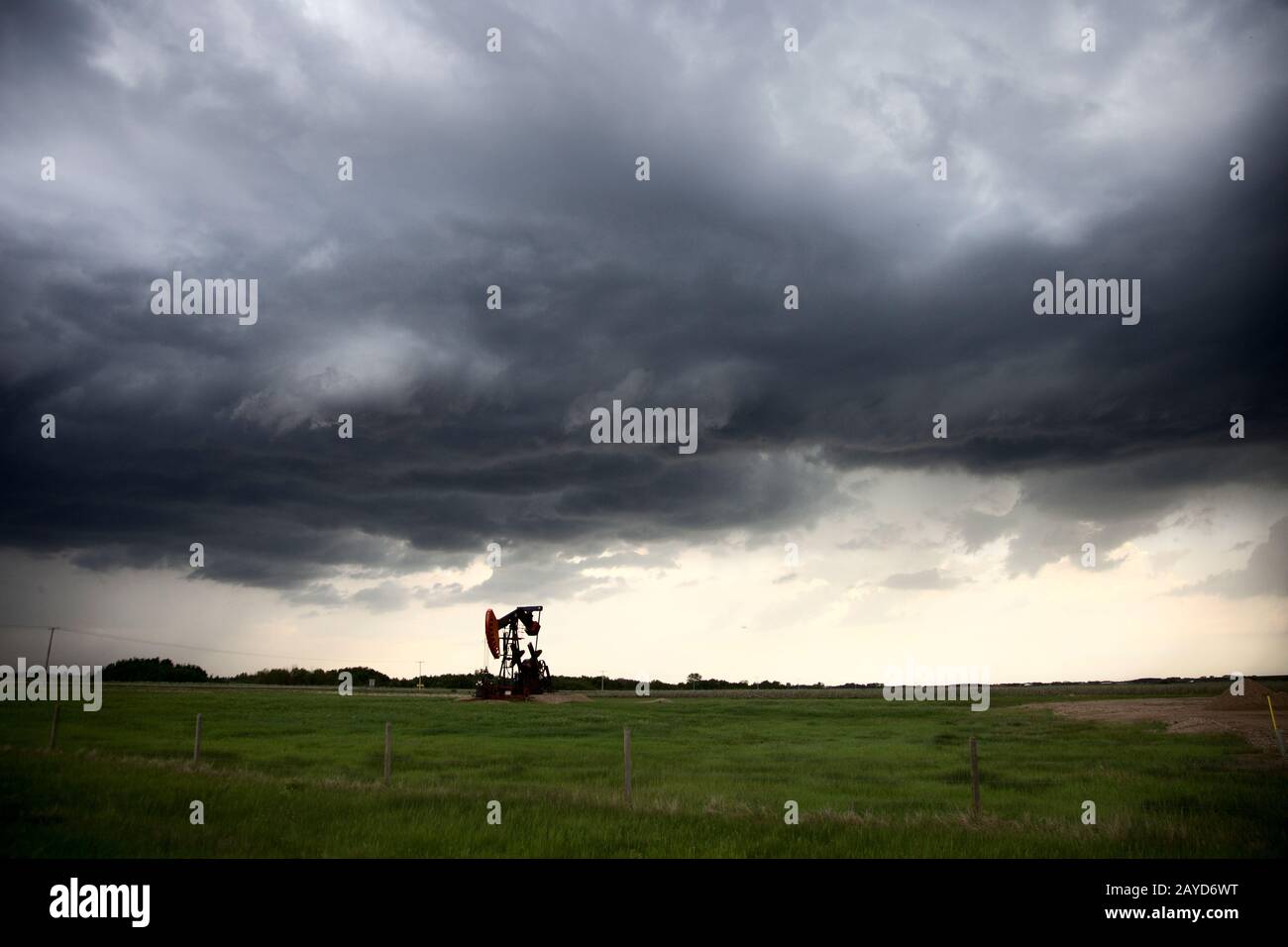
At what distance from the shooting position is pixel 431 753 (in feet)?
102

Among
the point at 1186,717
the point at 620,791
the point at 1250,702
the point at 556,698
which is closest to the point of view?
the point at 620,791

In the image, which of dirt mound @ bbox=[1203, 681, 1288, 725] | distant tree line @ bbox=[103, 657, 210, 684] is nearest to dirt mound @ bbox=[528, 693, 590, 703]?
dirt mound @ bbox=[1203, 681, 1288, 725]

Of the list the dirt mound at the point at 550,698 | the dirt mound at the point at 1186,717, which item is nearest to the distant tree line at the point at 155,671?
the dirt mound at the point at 550,698

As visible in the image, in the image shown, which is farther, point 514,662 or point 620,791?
point 514,662

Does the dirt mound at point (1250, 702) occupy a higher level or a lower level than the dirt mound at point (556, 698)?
higher

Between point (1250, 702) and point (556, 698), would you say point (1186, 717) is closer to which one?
point (1250, 702)

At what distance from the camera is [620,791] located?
2042cm

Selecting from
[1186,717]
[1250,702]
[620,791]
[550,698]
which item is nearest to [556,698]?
[550,698]

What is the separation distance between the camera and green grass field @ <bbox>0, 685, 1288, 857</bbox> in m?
13.7

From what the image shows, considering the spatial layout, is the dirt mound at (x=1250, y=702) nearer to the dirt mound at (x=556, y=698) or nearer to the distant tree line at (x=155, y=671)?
the dirt mound at (x=556, y=698)

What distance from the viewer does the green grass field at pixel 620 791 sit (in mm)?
13719
